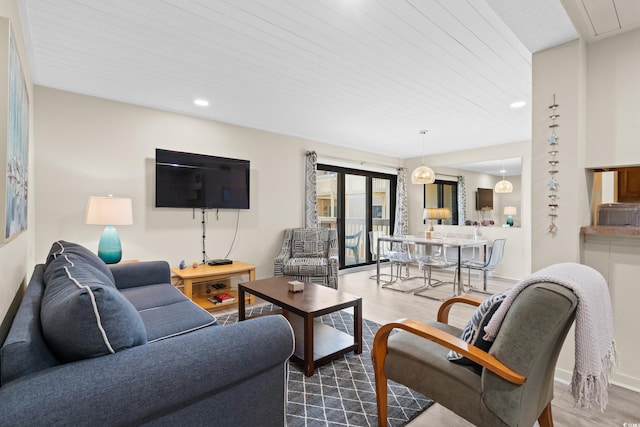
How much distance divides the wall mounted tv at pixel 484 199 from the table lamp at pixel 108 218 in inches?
225

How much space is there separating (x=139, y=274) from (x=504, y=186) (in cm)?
563

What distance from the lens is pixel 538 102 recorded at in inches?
87.5

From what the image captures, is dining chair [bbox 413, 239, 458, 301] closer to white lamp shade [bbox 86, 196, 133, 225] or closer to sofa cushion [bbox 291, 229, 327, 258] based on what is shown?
sofa cushion [bbox 291, 229, 327, 258]

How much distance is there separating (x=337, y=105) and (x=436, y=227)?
148 inches

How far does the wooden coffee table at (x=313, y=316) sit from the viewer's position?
88.0 inches

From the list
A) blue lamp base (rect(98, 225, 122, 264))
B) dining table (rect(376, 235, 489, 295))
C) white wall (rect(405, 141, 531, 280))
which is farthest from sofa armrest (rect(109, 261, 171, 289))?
white wall (rect(405, 141, 531, 280))

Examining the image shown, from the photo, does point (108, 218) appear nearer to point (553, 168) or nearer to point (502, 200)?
point (553, 168)

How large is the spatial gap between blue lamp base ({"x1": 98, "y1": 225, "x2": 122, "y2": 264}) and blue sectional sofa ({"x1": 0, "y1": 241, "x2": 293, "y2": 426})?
5.56 ft

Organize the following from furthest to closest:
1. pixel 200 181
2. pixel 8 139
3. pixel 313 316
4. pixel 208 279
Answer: pixel 200 181
pixel 208 279
pixel 313 316
pixel 8 139

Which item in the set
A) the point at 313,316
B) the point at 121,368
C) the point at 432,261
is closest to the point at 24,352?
the point at 121,368

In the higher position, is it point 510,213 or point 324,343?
point 510,213

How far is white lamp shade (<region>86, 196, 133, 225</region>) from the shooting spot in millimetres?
2926

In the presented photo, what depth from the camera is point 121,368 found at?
932 mm

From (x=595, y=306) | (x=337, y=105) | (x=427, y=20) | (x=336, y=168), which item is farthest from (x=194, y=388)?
(x=336, y=168)
